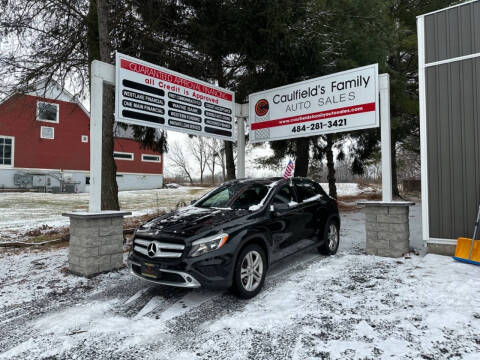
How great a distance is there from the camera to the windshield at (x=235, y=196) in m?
4.95

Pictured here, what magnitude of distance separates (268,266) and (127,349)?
7.15 ft

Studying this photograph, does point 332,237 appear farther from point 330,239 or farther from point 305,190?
point 305,190

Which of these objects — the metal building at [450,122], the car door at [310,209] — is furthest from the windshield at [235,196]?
the metal building at [450,122]

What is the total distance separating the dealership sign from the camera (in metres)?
6.63

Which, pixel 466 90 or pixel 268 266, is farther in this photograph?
pixel 466 90

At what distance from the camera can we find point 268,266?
4.51 meters

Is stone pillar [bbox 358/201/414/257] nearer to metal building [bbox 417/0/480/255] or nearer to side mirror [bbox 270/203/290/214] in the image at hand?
metal building [bbox 417/0/480/255]

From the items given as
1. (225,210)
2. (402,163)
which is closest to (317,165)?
(402,163)

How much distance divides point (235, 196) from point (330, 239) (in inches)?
99.8

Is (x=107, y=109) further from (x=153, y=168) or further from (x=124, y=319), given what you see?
(x=153, y=168)

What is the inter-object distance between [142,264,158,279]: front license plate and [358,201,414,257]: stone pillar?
4514 millimetres

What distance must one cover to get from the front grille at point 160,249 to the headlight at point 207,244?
0.16 metres

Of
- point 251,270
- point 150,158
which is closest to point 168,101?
point 251,270

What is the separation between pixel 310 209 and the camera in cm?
576
